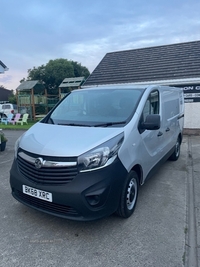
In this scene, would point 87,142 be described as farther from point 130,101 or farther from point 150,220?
point 150,220

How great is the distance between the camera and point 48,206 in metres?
2.45

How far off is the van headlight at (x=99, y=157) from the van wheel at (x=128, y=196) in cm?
44

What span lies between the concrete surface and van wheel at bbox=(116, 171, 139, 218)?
0.14m

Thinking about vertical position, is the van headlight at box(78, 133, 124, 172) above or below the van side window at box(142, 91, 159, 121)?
below

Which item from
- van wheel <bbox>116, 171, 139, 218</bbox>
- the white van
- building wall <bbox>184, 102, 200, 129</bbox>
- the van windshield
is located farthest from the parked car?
van wheel <bbox>116, 171, 139, 218</bbox>

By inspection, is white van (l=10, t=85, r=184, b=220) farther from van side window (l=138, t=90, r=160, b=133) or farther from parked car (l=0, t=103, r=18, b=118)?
parked car (l=0, t=103, r=18, b=118)

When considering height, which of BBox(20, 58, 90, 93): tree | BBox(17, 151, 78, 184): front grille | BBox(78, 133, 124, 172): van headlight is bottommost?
BBox(17, 151, 78, 184): front grille

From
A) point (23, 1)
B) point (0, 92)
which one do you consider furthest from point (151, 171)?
point (0, 92)

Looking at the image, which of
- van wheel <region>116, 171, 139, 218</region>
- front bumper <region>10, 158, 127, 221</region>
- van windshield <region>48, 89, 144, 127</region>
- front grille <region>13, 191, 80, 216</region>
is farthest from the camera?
van windshield <region>48, 89, 144, 127</region>

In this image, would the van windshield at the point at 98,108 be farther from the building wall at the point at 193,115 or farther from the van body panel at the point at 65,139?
the building wall at the point at 193,115

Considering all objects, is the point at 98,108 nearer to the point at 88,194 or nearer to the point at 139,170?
the point at 139,170

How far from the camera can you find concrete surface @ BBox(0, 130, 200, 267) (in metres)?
2.12

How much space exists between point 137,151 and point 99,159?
76 centimetres

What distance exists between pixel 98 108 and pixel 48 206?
1.65m
